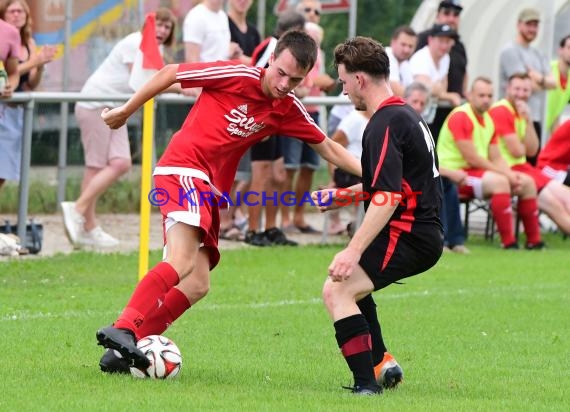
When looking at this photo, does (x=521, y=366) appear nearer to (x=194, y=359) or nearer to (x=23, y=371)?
(x=194, y=359)

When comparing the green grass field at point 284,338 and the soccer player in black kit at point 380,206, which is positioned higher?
the soccer player in black kit at point 380,206

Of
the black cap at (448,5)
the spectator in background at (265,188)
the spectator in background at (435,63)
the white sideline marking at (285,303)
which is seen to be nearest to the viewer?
the white sideline marking at (285,303)

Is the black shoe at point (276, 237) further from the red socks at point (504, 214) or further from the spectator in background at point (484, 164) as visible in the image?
the red socks at point (504, 214)

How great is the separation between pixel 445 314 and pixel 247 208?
532cm

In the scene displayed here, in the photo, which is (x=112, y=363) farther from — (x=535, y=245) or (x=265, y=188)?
(x=535, y=245)

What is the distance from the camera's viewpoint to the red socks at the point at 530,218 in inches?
610

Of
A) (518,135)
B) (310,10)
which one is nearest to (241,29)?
(310,10)

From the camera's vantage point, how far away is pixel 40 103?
13.5 metres

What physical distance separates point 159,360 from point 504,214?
8.66 meters

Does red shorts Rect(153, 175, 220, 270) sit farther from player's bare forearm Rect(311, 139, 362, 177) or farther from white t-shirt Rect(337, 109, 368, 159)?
white t-shirt Rect(337, 109, 368, 159)

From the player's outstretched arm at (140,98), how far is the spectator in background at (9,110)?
4843 millimetres

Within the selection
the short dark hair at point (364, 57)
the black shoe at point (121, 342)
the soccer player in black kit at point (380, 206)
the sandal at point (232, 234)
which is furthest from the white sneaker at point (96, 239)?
the short dark hair at point (364, 57)

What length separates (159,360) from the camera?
24.0ft

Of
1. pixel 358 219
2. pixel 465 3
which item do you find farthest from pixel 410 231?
pixel 465 3
